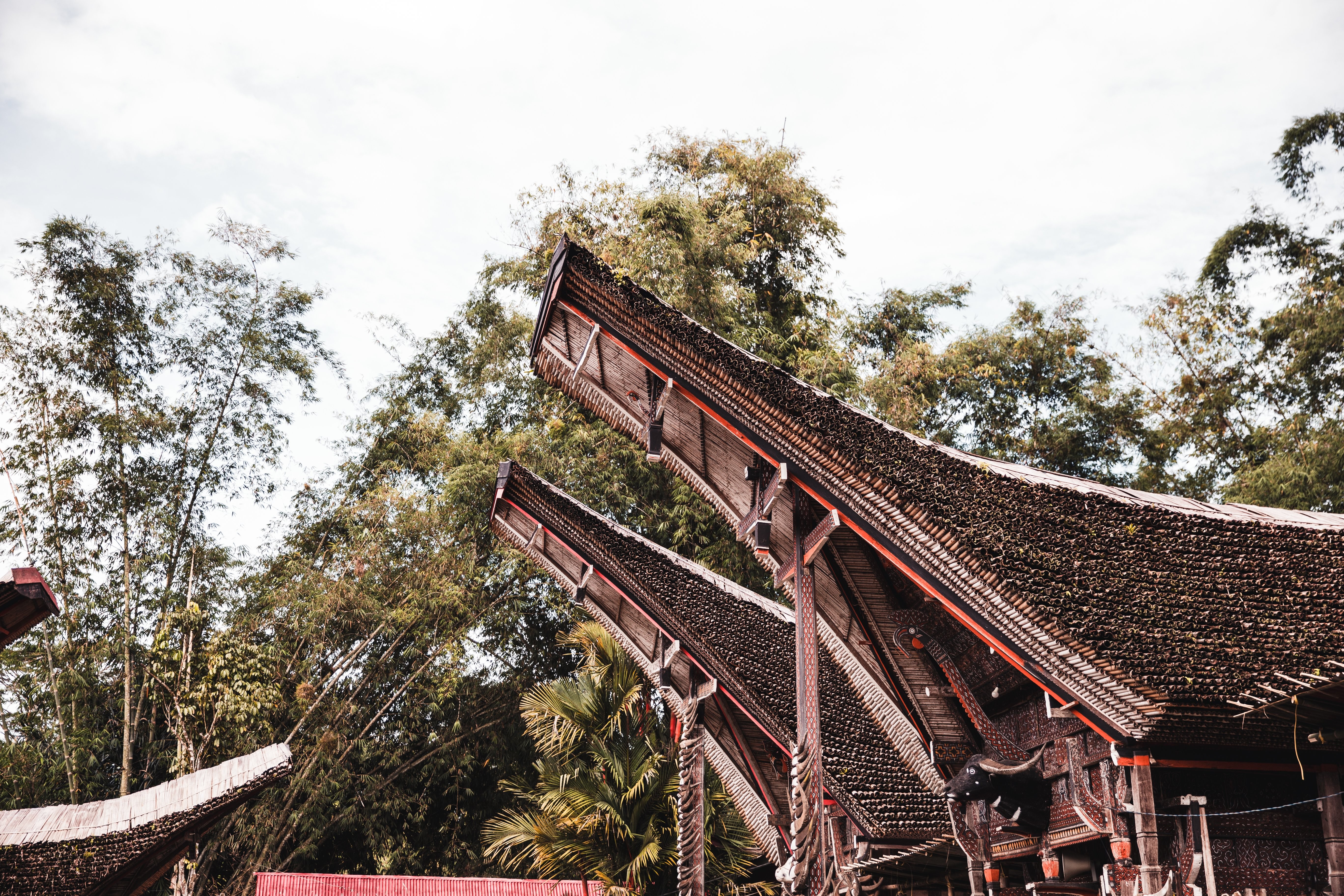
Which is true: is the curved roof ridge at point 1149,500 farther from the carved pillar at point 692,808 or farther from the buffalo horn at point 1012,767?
the carved pillar at point 692,808

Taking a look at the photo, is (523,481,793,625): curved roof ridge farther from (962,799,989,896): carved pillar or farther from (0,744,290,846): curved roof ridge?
(962,799,989,896): carved pillar

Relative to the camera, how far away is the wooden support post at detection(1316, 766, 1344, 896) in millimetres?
6227

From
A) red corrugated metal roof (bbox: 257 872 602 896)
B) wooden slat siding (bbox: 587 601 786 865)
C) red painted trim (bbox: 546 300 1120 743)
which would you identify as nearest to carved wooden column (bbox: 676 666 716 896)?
wooden slat siding (bbox: 587 601 786 865)

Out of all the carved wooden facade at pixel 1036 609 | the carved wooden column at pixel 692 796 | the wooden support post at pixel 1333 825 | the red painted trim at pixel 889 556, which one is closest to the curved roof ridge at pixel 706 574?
the carved wooden column at pixel 692 796

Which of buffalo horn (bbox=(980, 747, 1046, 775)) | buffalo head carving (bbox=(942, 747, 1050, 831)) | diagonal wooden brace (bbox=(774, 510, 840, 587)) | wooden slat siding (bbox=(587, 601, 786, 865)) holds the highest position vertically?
diagonal wooden brace (bbox=(774, 510, 840, 587))

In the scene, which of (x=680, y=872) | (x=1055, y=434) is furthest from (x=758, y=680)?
(x=1055, y=434)

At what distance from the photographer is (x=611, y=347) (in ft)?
30.3

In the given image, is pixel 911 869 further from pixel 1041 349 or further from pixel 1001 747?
pixel 1041 349

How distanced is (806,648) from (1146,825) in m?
2.65

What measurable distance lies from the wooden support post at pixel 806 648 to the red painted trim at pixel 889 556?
0.85 feet

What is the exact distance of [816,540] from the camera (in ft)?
25.7

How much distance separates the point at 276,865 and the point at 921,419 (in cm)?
1378

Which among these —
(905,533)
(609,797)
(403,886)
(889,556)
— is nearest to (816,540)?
(889,556)

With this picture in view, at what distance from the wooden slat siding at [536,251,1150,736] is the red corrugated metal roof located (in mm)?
9246
